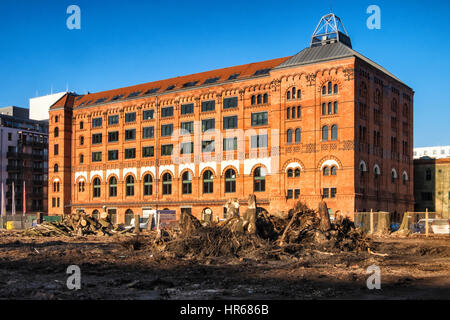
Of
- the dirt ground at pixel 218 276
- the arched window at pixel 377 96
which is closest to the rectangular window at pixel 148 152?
the arched window at pixel 377 96

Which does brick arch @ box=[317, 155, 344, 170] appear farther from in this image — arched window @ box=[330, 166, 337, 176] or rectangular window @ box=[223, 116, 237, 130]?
rectangular window @ box=[223, 116, 237, 130]

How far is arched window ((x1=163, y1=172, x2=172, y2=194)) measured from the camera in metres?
67.6

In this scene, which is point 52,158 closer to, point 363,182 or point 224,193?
point 224,193

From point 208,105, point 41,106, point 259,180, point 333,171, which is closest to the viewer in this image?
point 333,171

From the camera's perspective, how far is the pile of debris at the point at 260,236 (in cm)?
2519

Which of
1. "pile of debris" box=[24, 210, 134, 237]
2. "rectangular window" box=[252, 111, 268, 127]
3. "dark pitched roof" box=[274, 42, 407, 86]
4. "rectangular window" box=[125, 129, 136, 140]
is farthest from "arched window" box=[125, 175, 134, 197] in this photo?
"dark pitched roof" box=[274, 42, 407, 86]

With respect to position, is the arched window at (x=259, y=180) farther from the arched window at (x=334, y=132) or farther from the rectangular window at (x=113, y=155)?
the rectangular window at (x=113, y=155)

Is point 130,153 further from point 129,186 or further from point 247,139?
point 247,139

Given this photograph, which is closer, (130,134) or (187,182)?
(187,182)

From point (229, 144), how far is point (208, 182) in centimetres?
538

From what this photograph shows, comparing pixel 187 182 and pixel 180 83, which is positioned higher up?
pixel 180 83

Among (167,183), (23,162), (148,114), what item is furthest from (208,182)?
(23,162)

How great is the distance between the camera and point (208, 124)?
212ft
